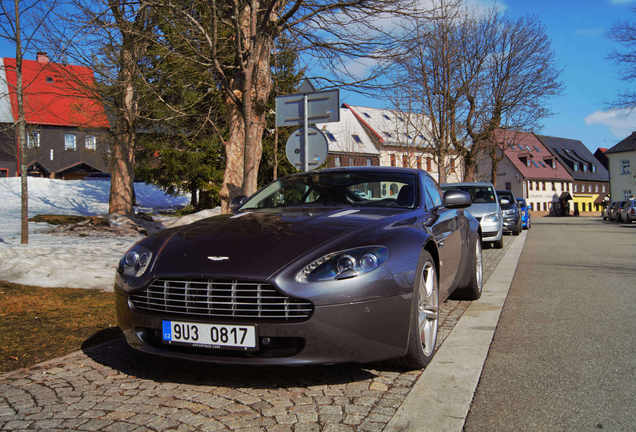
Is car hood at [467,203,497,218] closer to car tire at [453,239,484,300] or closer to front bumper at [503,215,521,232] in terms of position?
front bumper at [503,215,521,232]

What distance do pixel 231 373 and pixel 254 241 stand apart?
2.83ft

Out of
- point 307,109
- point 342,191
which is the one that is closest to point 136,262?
point 342,191

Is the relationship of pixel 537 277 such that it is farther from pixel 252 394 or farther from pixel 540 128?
pixel 540 128

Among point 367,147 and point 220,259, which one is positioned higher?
point 367,147

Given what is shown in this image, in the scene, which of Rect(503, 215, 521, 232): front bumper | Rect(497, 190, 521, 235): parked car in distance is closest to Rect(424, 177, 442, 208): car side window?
Rect(497, 190, 521, 235): parked car in distance

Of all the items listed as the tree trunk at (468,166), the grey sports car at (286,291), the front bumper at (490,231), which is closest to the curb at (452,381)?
the grey sports car at (286,291)

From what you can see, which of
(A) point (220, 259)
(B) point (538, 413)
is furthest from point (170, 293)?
(B) point (538, 413)

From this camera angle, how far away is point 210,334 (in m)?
3.14

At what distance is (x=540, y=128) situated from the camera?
31203 mm

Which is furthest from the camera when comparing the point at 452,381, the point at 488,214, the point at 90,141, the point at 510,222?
the point at 90,141

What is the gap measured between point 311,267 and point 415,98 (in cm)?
2138

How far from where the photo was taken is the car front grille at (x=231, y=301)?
305 cm

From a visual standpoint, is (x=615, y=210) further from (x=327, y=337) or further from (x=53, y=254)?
(x=327, y=337)

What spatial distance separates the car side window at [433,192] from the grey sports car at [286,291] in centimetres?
101
